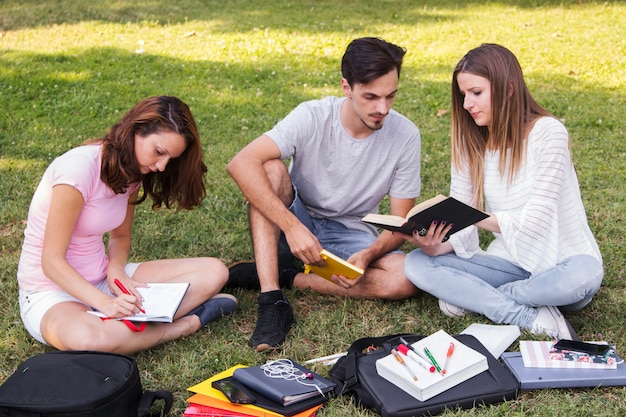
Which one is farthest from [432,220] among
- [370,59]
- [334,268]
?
[370,59]

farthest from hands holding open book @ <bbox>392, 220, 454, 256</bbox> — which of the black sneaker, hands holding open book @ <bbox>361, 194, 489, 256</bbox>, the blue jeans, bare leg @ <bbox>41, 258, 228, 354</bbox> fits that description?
bare leg @ <bbox>41, 258, 228, 354</bbox>

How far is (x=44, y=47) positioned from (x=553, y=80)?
627 cm

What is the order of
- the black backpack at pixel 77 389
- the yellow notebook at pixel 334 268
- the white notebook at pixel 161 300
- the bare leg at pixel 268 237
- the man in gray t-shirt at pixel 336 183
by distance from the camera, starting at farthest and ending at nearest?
the bare leg at pixel 268 237 → the man in gray t-shirt at pixel 336 183 → the yellow notebook at pixel 334 268 → the white notebook at pixel 161 300 → the black backpack at pixel 77 389

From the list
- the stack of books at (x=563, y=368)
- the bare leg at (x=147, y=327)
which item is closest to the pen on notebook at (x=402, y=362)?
the stack of books at (x=563, y=368)

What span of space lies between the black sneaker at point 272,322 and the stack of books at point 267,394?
1.52 ft

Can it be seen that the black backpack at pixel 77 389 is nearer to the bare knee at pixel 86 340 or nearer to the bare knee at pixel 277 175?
the bare knee at pixel 86 340

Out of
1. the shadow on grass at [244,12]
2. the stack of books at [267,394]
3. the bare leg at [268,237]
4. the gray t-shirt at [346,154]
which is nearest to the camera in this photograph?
the stack of books at [267,394]

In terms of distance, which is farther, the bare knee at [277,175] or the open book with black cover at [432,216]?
the bare knee at [277,175]

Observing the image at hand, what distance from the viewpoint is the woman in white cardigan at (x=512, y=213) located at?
12.4 feet

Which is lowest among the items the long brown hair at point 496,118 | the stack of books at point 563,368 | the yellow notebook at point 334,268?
the stack of books at point 563,368

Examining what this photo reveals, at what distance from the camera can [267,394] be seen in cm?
312

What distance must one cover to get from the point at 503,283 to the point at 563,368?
2.56 feet

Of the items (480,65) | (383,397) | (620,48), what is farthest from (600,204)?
(620,48)

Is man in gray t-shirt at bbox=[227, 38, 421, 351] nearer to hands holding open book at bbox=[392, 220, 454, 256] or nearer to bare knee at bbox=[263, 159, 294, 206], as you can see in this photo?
bare knee at bbox=[263, 159, 294, 206]
